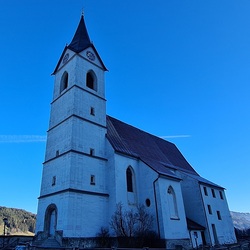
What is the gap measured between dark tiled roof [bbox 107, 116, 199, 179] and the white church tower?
218 centimetres

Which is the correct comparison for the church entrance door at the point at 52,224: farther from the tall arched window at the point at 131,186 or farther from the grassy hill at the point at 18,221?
the grassy hill at the point at 18,221

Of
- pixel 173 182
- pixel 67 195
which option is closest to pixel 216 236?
pixel 173 182

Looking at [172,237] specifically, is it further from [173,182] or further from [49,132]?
[49,132]

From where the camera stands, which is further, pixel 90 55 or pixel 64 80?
pixel 90 55

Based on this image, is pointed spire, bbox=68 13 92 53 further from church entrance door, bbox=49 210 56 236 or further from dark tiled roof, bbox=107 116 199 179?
church entrance door, bbox=49 210 56 236

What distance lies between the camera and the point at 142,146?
98.0ft

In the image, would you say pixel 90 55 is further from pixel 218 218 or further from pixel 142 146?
pixel 218 218

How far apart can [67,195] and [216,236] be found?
19.4m

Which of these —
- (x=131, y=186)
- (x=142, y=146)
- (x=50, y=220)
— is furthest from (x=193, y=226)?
(x=50, y=220)

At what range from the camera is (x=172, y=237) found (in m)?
20.6

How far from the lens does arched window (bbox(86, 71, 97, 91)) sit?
27.2m

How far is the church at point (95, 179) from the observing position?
1929cm

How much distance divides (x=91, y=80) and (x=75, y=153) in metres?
10.5

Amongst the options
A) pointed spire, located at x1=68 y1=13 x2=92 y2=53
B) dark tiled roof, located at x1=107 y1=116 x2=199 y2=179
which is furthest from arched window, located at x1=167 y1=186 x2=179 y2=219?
pointed spire, located at x1=68 y1=13 x2=92 y2=53
